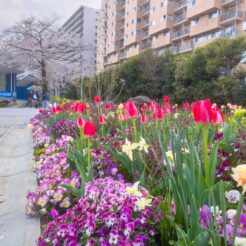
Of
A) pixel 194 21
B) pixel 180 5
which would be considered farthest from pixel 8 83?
pixel 180 5

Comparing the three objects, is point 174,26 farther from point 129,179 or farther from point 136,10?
point 129,179

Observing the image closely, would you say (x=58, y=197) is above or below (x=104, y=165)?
below

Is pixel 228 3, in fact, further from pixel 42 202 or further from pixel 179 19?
pixel 42 202

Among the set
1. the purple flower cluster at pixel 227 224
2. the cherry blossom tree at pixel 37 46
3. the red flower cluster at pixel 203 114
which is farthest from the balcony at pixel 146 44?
the purple flower cluster at pixel 227 224

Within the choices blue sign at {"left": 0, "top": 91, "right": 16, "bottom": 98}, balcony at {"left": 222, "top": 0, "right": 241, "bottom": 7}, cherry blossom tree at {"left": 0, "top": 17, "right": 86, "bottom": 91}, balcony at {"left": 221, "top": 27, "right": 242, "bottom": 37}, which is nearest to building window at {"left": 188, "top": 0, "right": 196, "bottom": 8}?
balcony at {"left": 222, "top": 0, "right": 241, "bottom": 7}

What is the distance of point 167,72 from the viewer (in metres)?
24.9

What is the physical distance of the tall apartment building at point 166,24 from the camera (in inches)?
1205

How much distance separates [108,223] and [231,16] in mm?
31417

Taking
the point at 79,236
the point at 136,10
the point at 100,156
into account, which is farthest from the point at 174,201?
the point at 136,10

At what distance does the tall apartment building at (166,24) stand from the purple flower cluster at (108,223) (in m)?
18.8

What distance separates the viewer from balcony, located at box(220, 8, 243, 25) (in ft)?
94.6

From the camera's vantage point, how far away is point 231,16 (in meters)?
29.4

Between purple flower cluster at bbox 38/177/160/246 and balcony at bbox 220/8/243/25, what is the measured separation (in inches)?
1202

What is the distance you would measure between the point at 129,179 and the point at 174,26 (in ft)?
130
